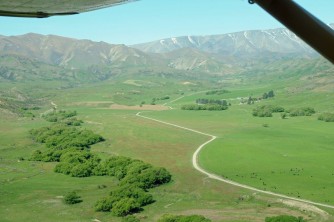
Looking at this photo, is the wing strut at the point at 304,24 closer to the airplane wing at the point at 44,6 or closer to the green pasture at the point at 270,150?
the airplane wing at the point at 44,6

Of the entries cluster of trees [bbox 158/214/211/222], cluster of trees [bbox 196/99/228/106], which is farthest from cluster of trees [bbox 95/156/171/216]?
cluster of trees [bbox 196/99/228/106]

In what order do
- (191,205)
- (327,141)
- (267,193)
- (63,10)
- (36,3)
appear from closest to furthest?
(36,3) < (63,10) < (191,205) < (267,193) < (327,141)

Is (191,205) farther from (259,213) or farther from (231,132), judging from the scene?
(231,132)

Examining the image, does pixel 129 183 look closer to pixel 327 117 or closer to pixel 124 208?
pixel 124 208

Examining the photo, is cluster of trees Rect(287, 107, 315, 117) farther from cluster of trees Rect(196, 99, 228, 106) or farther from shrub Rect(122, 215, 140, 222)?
shrub Rect(122, 215, 140, 222)

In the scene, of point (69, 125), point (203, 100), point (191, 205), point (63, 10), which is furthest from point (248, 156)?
point (203, 100)

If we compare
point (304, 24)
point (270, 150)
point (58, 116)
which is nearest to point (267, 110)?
point (270, 150)
